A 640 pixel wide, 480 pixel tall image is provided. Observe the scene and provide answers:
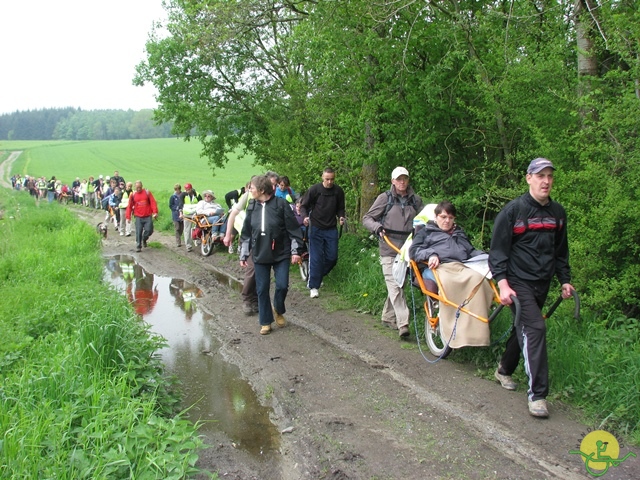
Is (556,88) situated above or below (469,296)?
above

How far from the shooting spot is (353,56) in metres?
9.31

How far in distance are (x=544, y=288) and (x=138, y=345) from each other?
394cm

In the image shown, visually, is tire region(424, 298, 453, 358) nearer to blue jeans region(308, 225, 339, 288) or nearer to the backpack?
the backpack

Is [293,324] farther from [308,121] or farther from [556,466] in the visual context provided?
[308,121]

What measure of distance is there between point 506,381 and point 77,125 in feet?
478

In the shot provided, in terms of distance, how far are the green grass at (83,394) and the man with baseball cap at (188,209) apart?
715cm

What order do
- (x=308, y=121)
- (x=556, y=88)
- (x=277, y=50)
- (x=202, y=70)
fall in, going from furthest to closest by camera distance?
(x=202, y=70), (x=277, y=50), (x=308, y=121), (x=556, y=88)

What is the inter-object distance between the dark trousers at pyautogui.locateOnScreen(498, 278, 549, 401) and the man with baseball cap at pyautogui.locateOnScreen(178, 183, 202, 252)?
37.4 feet

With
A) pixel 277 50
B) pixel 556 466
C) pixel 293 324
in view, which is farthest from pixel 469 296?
pixel 277 50

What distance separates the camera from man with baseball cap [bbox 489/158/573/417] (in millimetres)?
4734

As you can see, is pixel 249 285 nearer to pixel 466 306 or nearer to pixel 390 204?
pixel 390 204

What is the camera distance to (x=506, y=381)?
211 inches

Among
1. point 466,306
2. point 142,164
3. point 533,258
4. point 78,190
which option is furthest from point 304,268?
point 142,164

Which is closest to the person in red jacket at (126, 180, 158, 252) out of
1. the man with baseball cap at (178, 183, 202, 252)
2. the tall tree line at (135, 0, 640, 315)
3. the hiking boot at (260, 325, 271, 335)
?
the man with baseball cap at (178, 183, 202, 252)
